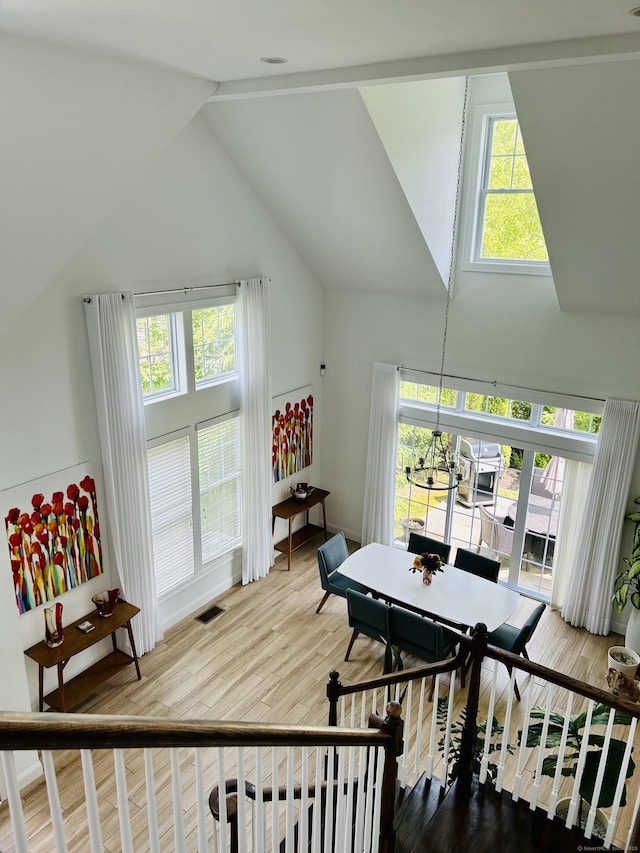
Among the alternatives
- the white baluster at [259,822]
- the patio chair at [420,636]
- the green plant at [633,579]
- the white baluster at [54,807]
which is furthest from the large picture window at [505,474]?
the white baluster at [54,807]

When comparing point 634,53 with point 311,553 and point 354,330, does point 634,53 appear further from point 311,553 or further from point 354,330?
point 311,553

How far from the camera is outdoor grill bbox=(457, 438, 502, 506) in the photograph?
24.7ft

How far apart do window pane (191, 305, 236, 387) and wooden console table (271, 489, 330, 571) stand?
6.42ft

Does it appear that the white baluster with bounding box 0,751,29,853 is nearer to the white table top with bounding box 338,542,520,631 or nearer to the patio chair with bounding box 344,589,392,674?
the patio chair with bounding box 344,589,392,674

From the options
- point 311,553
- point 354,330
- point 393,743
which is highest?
point 354,330

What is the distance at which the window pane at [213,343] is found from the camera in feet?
21.6

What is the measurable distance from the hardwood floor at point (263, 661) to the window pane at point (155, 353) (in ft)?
8.63

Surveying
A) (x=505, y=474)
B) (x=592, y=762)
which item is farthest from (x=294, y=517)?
(x=592, y=762)

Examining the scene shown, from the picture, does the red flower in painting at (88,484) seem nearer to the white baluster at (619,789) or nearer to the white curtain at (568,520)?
the white baluster at (619,789)

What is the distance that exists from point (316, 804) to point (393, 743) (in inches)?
19.4

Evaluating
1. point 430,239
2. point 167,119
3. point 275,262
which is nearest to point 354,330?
point 275,262

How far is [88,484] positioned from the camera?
564 cm

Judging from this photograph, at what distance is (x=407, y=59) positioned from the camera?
3.61m

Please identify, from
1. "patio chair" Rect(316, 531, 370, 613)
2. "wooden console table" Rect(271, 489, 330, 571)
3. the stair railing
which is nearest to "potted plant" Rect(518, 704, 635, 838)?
the stair railing
